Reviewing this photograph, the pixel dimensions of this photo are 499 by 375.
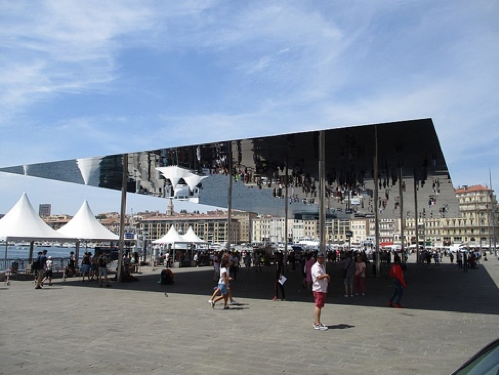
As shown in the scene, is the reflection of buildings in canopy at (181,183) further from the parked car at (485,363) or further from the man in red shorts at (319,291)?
the parked car at (485,363)

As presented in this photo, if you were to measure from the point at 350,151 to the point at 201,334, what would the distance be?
1057cm

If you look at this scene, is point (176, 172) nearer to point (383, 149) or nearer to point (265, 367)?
point (383, 149)

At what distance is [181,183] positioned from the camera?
24766 millimetres

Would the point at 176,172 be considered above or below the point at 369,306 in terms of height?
above

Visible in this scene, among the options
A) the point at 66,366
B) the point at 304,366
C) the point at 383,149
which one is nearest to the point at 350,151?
the point at 383,149

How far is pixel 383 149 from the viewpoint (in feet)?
54.9

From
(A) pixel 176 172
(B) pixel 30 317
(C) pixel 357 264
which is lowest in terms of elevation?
(B) pixel 30 317

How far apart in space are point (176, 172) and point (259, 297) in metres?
8.40

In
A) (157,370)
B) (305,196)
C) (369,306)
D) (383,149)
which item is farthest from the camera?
(305,196)

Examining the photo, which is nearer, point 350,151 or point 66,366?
point 66,366

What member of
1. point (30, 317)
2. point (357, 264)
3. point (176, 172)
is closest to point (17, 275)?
point (176, 172)

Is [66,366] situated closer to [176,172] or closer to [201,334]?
[201,334]

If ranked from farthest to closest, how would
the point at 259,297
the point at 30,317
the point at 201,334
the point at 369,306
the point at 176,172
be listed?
the point at 176,172
the point at 259,297
the point at 369,306
the point at 30,317
the point at 201,334

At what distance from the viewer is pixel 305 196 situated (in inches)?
1242
